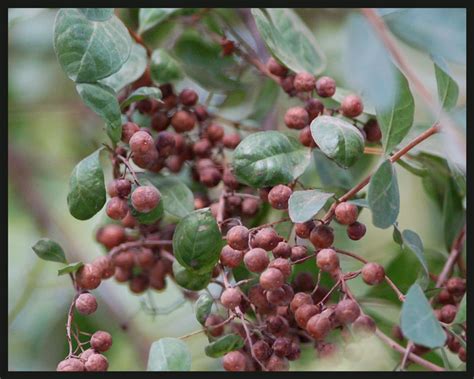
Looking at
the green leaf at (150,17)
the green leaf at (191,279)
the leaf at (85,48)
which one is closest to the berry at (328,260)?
the green leaf at (191,279)

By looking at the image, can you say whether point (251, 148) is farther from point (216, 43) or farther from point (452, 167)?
point (216, 43)

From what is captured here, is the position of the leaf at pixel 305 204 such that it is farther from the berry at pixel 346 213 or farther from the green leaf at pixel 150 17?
the green leaf at pixel 150 17

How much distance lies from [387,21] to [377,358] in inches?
17.2

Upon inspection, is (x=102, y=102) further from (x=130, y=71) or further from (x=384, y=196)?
(x=384, y=196)

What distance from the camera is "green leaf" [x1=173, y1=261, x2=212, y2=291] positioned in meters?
0.68

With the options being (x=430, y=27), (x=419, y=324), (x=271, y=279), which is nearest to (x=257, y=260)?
(x=271, y=279)

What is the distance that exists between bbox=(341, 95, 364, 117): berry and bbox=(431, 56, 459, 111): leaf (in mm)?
70

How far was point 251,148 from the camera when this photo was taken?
2.11 ft

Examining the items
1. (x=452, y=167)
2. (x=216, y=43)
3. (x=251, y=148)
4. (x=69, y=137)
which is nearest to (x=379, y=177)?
(x=251, y=148)

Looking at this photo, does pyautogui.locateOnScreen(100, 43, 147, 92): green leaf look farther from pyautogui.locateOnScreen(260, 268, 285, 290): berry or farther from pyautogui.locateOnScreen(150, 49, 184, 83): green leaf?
pyautogui.locateOnScreen(260, 268, 285, 290): berry

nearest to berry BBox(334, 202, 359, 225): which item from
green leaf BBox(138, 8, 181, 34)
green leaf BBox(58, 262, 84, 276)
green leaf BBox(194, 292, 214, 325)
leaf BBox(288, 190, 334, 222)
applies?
leaf BBox(288, 190, 334, 222)

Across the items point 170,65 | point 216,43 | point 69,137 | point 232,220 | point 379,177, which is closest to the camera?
point 379,177

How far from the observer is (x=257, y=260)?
60 centimetres

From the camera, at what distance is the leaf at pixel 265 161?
25.3 inches
